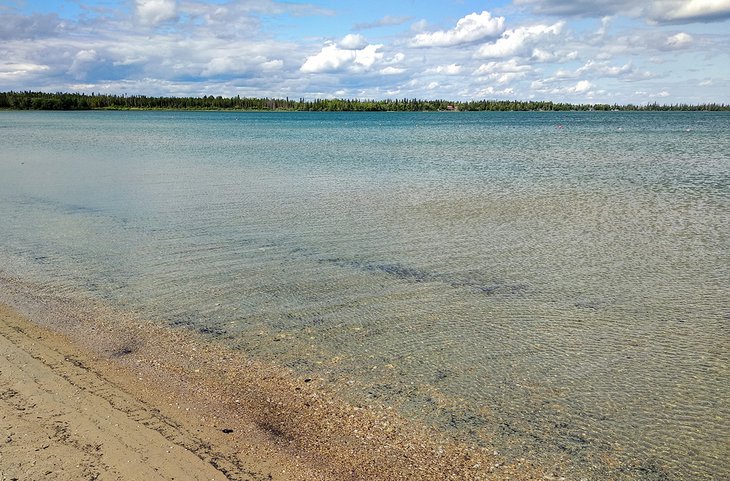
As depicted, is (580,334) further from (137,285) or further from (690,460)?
(137,285)

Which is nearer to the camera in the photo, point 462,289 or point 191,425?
point 191,425

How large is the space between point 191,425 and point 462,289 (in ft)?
19.4

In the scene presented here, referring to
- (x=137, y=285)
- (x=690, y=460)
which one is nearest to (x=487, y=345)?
(x=690, y=460)

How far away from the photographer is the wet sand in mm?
5180

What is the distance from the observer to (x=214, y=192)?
867 inches

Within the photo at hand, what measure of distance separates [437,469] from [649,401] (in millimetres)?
2928

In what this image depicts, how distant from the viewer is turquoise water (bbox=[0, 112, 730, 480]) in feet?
21.0

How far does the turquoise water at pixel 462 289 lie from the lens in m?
6.41

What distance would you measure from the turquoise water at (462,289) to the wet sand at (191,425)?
43 cm

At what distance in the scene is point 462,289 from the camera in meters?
10.6

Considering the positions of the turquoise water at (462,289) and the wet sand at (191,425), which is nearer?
the wet sand at (191,425)

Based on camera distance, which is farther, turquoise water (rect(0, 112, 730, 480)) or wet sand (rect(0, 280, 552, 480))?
turquoise water (rect(0, 112, 730, 480))

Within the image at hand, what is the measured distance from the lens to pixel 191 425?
589cm

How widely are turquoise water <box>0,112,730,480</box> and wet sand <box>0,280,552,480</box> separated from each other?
43cm
